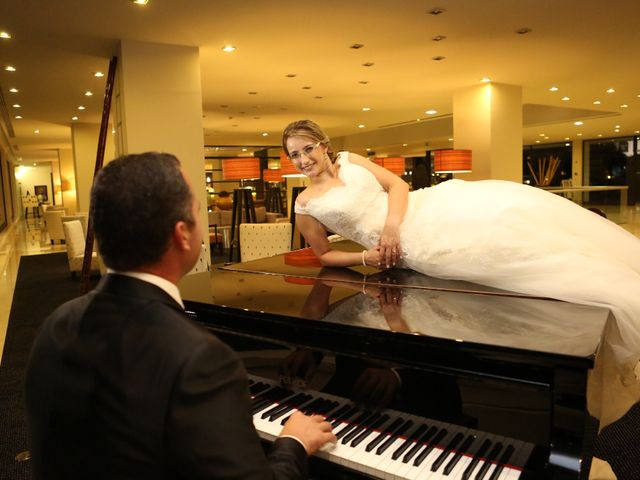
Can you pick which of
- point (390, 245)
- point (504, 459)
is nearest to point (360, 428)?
point (504, 459)

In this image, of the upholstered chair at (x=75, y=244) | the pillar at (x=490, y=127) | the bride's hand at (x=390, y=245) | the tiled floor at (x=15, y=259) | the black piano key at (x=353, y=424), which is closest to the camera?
the black piano key at (x=353, y=424)

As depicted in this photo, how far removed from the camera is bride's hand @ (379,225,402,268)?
2361 mm

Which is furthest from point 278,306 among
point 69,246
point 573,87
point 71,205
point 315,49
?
point 71,205

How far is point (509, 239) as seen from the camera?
6.33 feet

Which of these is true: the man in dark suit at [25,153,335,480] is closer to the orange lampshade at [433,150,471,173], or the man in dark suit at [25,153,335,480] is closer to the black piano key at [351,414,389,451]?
the black piano key at [351,414,389,451]

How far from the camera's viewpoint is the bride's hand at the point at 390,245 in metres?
2.36

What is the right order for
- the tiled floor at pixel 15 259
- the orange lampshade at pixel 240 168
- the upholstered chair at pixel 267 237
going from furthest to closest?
the orange lampshade at pixel 240 168
the upholstered chair at pixel 267 237
the tiled floor at pixel 15 259

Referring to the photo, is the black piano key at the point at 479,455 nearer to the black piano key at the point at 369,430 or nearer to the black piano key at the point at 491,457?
the black piano key at the point at 491,457

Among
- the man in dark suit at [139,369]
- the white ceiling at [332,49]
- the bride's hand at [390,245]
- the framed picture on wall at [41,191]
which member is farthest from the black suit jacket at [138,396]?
the framed picture on wall at [41,191]

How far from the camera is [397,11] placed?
5383 millimetres

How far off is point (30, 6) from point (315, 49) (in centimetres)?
318

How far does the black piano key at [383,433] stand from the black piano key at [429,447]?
86mm

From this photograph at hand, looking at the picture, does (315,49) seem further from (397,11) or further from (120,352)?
(120,352)

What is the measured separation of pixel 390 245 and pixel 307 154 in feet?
2.06
